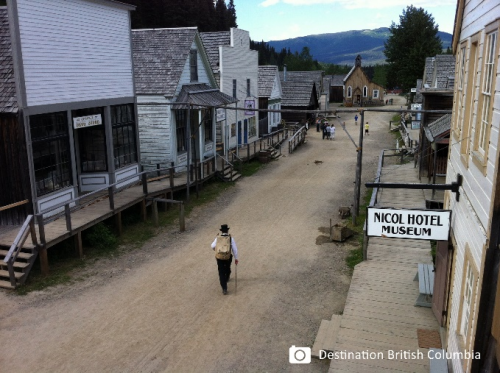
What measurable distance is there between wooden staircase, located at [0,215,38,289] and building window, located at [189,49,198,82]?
502 inches

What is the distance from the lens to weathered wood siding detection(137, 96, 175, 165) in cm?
1998

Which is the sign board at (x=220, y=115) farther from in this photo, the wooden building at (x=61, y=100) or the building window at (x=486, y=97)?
the building window at (x=486, y=97)

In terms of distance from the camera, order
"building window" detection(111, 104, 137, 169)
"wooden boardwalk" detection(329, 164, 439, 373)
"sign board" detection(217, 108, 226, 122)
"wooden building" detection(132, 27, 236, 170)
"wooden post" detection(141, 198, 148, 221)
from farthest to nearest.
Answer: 1. "sign board" detection(217, 108, 226, 122)
2. "wooden building" detection(132, 27, 236, 170)
3. "building window" detection(111, 104, 137, 169)
4. "wooden post" detection(141, 198, 148, 221)
5. "wooden boardwalk" detection(329, 164, 439, 373)

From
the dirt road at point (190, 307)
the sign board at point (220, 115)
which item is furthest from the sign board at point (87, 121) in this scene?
the sign board at point (220, 115)

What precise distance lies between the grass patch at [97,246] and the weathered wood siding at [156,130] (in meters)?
A: 3.27

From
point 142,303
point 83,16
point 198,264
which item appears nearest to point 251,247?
point 198,264

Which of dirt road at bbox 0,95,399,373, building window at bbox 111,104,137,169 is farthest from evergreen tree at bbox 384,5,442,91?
building window at bbox 111,104,137,169

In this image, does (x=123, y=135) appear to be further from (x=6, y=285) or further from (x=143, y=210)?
(x=6, y=285)

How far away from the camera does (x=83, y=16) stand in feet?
47.2

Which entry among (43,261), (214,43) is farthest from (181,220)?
(214,43)

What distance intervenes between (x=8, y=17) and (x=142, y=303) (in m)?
8.16

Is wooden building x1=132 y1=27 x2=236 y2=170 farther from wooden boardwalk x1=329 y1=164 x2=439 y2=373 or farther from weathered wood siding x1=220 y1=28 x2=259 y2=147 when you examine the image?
wooden boardwalk x1=329 y1=164 x2=439 y2=373

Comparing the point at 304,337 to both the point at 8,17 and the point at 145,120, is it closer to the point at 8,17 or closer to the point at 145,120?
the point at 8,17

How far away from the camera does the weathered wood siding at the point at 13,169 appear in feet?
39.7
